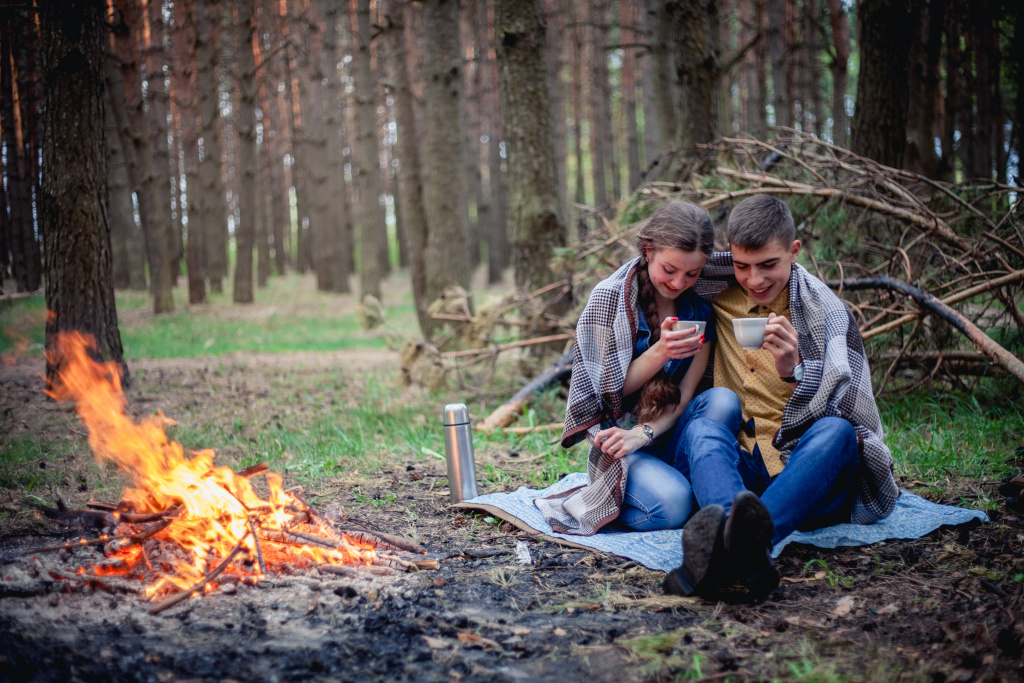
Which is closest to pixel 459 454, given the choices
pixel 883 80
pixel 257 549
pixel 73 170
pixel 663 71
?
pixel 257 549

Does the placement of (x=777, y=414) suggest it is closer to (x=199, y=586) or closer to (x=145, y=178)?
(x=199, y=586)

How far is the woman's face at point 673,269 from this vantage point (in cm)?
284

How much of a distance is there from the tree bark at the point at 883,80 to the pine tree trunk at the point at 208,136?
42.3ft

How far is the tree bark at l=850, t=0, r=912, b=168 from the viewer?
20.5 feet

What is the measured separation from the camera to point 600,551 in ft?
9.78

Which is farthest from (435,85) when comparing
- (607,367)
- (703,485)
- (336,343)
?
(703,485)

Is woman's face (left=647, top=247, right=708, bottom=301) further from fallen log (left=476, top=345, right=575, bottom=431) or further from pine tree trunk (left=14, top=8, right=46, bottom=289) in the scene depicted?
pine tree trunk (left=14, top=8, right=46, bottom=289)

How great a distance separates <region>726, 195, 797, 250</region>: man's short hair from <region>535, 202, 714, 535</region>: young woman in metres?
0.13

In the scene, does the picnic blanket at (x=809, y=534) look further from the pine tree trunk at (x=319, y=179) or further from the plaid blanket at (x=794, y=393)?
the pine tree trunk at (x=319, y=179)

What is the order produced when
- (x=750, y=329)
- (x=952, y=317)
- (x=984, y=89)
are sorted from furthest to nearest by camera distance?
1. (x=984, y=89)
2. (x=952, y=317)
3. (x=750, y=329)

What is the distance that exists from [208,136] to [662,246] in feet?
48.3

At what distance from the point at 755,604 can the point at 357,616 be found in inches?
54.4

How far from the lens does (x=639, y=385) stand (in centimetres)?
306

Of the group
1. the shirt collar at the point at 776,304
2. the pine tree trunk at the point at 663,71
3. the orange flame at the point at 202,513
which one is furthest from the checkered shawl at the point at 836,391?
the pine tree trunk at the point at 663,71
